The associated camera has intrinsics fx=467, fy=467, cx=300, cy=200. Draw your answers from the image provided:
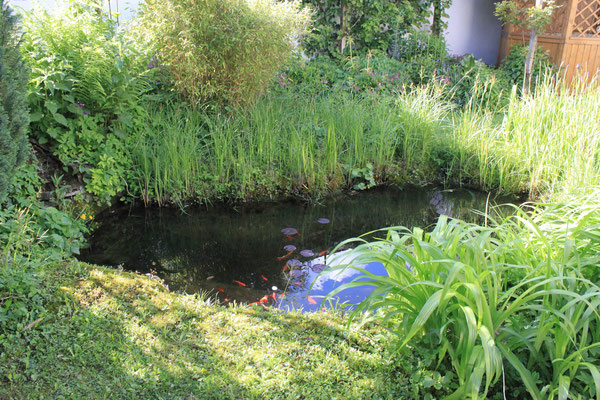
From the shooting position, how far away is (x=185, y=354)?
2.24 metres

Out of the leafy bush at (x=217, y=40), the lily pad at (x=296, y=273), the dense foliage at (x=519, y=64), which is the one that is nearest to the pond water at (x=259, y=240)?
the lily pad at (x=296, y=273)

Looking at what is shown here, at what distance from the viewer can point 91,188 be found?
4148 millimetres

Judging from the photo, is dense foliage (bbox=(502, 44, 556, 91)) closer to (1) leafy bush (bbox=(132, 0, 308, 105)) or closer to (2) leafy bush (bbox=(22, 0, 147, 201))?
(1) leafy bush (bbox=(132, 0, 308, 105))

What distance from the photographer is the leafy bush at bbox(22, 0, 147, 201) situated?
3879 mm

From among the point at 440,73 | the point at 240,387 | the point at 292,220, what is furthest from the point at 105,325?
the point at 440,73

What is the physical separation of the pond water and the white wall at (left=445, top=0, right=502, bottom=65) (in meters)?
7.63

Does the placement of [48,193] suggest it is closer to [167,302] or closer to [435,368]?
[167,302]

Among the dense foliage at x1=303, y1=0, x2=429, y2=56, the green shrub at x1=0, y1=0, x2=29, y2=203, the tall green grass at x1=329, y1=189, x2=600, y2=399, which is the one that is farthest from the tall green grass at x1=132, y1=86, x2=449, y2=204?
the dense foliage at x1=303, y1=0, x2=429, y2=56

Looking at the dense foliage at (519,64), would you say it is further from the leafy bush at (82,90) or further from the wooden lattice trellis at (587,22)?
the leafy bush at (82,90)

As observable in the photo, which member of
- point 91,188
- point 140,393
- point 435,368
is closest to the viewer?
point 140,393

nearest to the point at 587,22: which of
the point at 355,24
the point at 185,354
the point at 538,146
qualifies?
the point at 355,24

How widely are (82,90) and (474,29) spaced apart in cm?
1071

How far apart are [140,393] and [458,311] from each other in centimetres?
142

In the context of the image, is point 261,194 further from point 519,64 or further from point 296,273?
point 519,64
